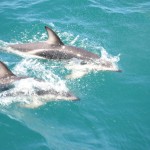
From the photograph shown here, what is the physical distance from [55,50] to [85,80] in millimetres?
2056

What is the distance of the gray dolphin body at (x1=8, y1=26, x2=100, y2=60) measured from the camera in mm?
14945

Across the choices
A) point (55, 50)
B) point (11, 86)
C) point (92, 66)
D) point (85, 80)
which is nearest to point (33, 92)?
point (11, 86)

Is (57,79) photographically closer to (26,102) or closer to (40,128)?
(26,102)

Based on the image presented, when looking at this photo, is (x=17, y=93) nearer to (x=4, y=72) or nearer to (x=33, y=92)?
(x=33, y=92)

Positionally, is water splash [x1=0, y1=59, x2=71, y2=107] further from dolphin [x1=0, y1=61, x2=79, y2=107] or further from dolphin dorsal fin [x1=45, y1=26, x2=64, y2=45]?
dolphin dorsal fin [x1=45, y1=26, x2=64, y2=45]

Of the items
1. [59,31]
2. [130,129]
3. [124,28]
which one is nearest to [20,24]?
[59,31]

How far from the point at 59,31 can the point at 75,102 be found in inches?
245

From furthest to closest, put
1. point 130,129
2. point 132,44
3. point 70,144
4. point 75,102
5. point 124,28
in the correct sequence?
point 124,28, point 132,44, point 75,102, point 130,129, point 70,144

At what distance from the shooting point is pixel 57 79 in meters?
13.7

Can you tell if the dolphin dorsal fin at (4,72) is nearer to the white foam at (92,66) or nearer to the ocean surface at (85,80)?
the ocean surface at (85,80)

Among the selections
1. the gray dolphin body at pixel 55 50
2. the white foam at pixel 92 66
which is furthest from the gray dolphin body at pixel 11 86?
the gray dolphin body at pixel 55 50

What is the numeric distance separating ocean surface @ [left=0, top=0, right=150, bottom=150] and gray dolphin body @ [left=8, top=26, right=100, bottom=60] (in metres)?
0.33

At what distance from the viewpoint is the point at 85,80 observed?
45.6 ft

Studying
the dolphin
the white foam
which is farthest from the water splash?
the white foam
